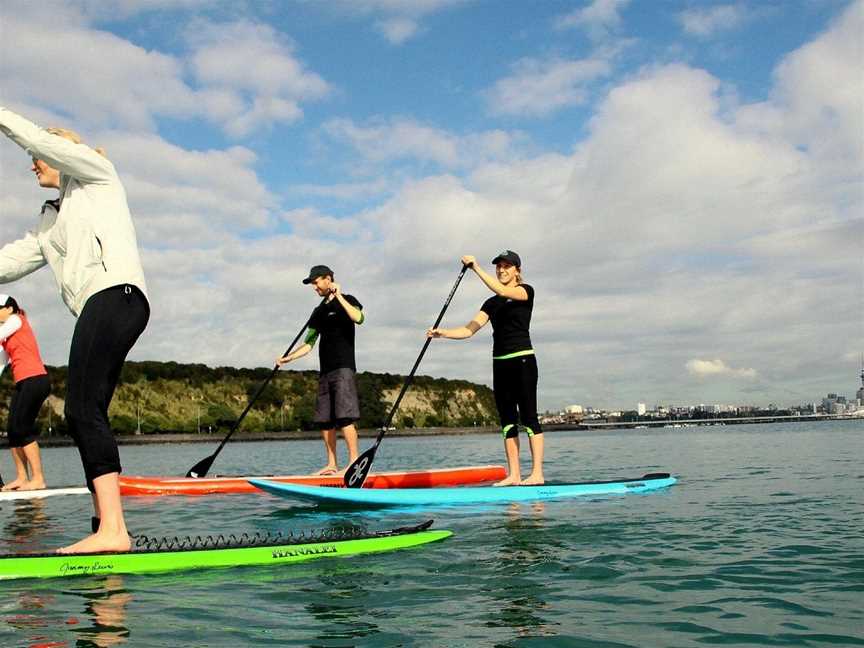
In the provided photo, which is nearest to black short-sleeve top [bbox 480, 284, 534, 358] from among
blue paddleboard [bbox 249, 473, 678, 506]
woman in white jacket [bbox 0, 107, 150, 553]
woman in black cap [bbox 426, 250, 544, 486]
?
woman in black cap [bbox 426, 250, 544, 486]

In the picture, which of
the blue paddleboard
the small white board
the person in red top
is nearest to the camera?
the blue paddleboard

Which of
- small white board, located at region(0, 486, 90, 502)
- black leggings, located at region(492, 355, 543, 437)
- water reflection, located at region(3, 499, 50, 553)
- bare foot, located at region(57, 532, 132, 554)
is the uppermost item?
black leggings, located at region(492, 355, 543, 437)

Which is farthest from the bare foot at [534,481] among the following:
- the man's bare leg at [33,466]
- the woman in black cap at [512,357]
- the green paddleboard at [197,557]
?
the man's bare leg at [33,466]

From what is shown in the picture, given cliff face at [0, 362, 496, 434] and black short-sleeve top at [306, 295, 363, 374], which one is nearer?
black short-sleeve top at [306, 295, 363, 374]

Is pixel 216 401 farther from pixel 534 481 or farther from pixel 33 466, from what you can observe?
pixel 534 481

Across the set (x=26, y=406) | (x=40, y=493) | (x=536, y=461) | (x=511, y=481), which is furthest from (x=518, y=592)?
(x=40, y=493)

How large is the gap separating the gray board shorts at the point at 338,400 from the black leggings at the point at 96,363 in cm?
565

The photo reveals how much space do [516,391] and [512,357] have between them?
1.41 feet

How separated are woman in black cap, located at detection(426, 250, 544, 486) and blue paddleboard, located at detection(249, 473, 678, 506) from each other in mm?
414

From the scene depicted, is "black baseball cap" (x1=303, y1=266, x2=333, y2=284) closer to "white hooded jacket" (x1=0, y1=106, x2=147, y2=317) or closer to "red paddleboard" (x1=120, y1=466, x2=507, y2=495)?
"red paddleboard" (x1=120, y1=466, x2=507, y2=495)

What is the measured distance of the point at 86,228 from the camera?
5.10 metres

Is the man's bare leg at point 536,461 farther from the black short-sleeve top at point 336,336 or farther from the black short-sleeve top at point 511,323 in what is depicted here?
the black short-sleeve top at point 336,336

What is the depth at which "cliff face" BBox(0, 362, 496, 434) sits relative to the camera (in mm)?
98312

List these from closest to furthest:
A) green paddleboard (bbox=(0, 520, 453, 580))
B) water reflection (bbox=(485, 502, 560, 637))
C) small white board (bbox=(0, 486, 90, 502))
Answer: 1. water reflection (bbox=(485, 502, 560, 637))
2. green paddleboard (bbox=(0, 520, 453, 580))
3. small white board (bbox=(0, 486, 90, 502))
